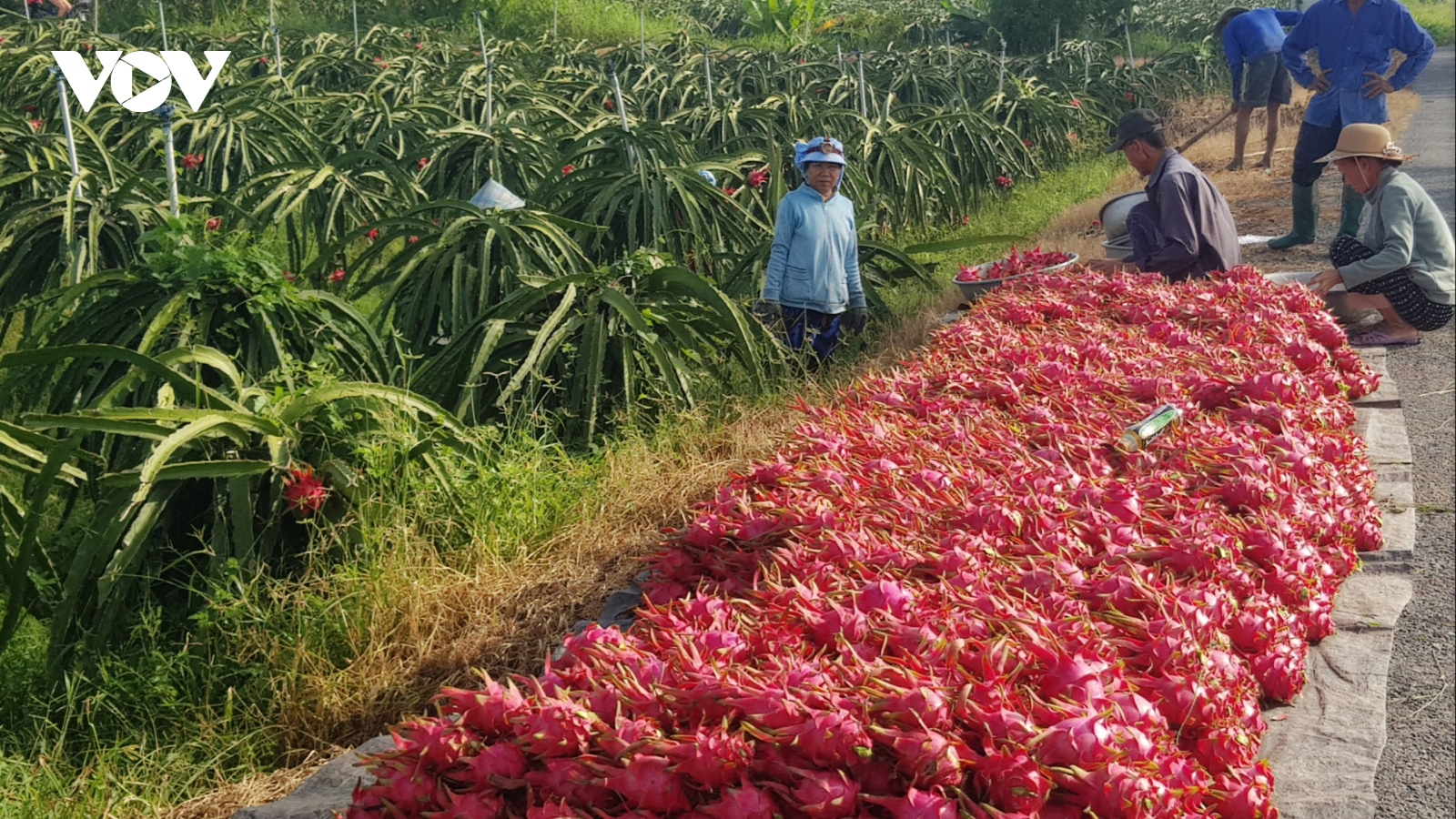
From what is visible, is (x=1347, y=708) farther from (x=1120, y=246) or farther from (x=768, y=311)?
(x=1120, y=246)

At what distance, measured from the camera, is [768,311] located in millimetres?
6129

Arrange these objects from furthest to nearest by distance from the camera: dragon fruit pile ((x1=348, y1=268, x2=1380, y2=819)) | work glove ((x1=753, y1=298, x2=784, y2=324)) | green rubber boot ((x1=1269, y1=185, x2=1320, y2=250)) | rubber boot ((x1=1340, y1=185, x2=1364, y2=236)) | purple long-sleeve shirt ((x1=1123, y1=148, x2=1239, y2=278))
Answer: green rubber boot ((x1=1269, y1=185, x2=1320, y2=250)), rubber boot ((x1=1340, y1=185, x2=1364, y2=236)), work glove ((x1=753, y1=298, x2=784, y2=324)), purple long-sleeve shirt ((x1=1123, y1=148, x2=1239, y2=278)), dragon fruit pile ((x1=348, y1=268, x2=1380, y2=819))

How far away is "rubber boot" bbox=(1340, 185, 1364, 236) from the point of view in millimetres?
7305

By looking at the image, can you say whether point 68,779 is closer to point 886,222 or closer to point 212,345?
point 212,345

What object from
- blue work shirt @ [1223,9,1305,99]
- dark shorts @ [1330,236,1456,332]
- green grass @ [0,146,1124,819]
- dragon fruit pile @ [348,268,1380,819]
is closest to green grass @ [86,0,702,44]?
blue work shirt @ [1223,9,1305,99]

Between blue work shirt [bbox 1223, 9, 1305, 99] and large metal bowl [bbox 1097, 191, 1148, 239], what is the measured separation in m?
5.46

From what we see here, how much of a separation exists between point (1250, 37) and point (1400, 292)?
6.12 metres

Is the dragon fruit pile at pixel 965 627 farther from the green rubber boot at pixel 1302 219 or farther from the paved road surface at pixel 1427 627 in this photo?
the green rubber boot at pixel 1302 219

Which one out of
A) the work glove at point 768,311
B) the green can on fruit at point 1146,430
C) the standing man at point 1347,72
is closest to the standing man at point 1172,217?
the work glove at point 768,311

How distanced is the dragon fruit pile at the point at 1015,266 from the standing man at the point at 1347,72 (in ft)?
7.12

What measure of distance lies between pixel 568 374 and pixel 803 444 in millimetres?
1736

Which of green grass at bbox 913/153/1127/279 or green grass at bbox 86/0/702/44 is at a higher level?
green grass at bbox 86/0/702/44

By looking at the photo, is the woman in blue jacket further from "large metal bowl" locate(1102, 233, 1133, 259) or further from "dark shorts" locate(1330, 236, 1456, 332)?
"dark shorts" locate(1330, 236, 1456, 332)

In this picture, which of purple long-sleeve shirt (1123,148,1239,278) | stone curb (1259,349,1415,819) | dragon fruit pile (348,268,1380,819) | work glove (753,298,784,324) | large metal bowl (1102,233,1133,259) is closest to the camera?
dragon fruit pile (348,268,1380,819)
